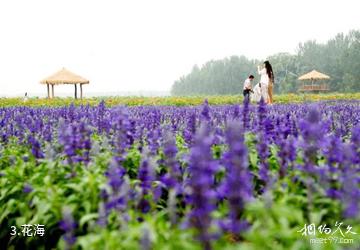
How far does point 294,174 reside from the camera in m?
4.10

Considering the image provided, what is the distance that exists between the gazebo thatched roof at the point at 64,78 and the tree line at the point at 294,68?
44750 millimetres

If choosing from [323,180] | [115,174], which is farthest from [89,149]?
[323,180]

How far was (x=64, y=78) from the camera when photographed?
4425 centimetres

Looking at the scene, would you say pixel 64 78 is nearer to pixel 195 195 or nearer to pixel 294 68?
pixel 195 195

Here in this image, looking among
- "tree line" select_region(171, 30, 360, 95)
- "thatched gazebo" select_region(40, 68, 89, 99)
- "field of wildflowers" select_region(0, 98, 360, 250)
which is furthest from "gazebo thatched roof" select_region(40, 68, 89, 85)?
"tree line" select_region(171, 30, 360, 95)

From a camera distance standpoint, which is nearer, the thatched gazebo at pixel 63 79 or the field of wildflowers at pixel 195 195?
the field of wildflowers at pixel 195 195

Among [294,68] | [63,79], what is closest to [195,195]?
[63,79]

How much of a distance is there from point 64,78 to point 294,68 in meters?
59.7

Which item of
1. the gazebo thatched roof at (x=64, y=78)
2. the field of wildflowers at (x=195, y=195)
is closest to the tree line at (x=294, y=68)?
the gazebo thatched roof at (x=64, y=78)

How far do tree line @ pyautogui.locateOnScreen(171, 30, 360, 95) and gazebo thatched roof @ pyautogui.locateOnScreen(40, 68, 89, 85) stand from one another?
44.8 metres

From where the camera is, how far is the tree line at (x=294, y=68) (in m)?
82.4

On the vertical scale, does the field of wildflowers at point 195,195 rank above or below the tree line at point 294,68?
below

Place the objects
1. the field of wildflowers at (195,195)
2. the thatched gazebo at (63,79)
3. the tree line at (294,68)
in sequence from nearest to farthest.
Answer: the field of wildflowers at (195,195) → the thatched gazebo at (63,79) → the tree line at (294,68)

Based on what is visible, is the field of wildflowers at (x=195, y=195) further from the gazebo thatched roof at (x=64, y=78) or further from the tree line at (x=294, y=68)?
the tree line at (x=294, y=68)
